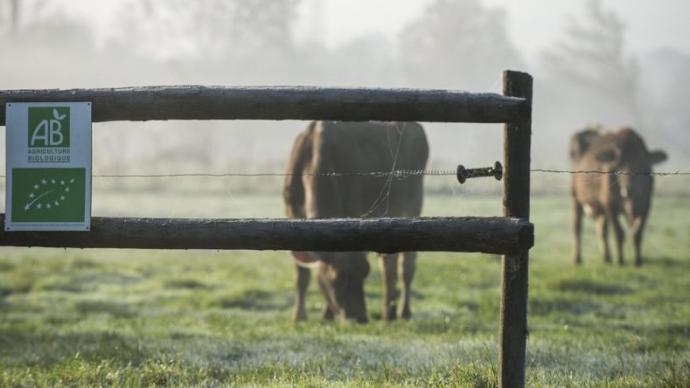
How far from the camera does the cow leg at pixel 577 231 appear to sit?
754 inches

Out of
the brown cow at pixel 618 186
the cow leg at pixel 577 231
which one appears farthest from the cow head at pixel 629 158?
the cow leg at pixel 577 231

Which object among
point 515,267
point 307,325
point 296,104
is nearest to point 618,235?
point 307,325

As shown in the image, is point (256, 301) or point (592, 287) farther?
point (592, 287)

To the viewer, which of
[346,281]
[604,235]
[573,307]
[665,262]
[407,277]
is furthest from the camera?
[604,235]

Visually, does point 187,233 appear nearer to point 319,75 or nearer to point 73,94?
point 73,94

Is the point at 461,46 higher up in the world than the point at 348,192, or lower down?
higher up

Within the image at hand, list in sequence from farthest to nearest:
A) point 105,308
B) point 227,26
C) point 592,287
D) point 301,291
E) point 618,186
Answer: point 227,26
point 618,186
point 592,287
point 105,308
point 301,291

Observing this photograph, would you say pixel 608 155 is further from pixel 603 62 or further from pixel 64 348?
pixel 603 62

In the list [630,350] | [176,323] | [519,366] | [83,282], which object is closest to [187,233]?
[519,366]

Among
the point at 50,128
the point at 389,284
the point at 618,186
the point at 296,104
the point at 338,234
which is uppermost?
the point at 296,104

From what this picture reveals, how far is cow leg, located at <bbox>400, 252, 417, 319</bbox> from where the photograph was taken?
444 inches

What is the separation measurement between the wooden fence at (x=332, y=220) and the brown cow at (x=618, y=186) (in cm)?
1481

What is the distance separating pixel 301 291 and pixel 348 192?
7.17ft

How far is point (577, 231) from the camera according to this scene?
20.1 metres
